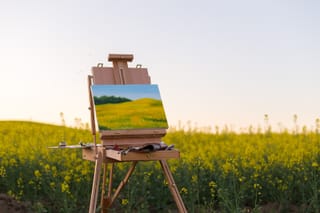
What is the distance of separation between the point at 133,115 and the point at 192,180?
2.03 m

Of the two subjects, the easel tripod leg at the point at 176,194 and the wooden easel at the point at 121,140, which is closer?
the wooden easel at the point at 121,140

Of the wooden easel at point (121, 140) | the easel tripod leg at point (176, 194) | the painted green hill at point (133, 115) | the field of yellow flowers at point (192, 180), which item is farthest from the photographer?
the field of yellow flowers at point (192, 180)

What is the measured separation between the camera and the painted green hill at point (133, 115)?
17.5 feet

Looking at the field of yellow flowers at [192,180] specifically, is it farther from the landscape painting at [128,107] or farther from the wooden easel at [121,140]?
the landscape painting at [128,107]

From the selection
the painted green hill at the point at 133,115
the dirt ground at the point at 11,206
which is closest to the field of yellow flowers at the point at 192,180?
the dirt ground at the point at 11,206

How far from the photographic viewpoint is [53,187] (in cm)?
715

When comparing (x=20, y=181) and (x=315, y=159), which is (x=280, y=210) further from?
(x=20, y=181)

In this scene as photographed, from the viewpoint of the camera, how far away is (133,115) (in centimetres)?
546

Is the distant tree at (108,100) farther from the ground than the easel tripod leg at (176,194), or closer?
farther from the ground

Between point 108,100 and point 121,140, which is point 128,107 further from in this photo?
point 121,140

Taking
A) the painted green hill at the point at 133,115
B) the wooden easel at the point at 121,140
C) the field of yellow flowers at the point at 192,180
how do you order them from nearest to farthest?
the wooden easel at the point at 121,140
the painted green hill at the point at 133,115
the field of yellow flowers at the point at 192,180

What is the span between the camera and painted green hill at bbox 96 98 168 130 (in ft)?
17.5

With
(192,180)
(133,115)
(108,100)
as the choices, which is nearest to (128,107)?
(133,115)

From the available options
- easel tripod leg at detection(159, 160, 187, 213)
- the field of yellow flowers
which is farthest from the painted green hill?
the field of yellow flowers
